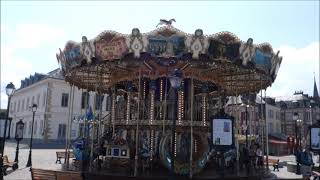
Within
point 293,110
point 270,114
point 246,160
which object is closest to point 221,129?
point 246,160

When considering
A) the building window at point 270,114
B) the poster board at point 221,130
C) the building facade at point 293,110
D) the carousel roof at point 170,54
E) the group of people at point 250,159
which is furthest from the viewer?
the building facade at point 293,110

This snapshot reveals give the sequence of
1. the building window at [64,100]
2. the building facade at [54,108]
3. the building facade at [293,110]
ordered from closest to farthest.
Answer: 1. the building facade at [54,108]
2. the building window at [64,100]
3. the building facade at [293,110]

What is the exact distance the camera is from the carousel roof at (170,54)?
14.5 metres

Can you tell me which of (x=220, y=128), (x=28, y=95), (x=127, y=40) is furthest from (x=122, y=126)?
(x=28, y=95)

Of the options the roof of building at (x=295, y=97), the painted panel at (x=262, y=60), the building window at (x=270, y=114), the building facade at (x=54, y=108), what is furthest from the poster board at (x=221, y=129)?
the roof of building at (x=295, y=97)

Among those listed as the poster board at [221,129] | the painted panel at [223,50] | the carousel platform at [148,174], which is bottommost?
the carousel platform at [148,174]

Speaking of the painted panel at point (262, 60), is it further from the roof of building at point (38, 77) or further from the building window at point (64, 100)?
the building window at point (64, 100)

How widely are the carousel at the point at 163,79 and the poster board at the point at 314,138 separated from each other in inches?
130

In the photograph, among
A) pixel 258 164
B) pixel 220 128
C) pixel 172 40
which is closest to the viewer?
pixel 220 128

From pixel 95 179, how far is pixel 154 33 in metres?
6.36

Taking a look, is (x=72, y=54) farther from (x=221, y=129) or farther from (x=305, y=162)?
(x=305, y=162)

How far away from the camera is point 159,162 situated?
1761 centimetres

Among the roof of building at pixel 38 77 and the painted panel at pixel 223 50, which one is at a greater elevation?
the roof of building at pixel 38 77

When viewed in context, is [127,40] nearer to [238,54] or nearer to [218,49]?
[218,49]
